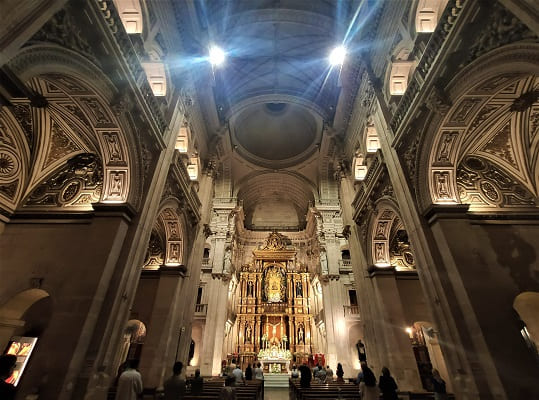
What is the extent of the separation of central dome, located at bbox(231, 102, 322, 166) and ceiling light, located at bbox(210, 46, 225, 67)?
687 centimetres

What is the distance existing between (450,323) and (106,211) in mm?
8659

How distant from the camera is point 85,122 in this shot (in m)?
7.14

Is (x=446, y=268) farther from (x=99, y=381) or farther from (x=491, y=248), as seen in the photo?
(x=99, y=381)

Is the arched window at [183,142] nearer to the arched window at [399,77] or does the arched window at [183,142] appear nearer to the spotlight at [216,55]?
the spotlight at [216,55]

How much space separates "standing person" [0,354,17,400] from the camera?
2664 mm

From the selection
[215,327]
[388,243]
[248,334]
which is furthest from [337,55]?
[248,334]

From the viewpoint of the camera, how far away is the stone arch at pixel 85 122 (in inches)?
237

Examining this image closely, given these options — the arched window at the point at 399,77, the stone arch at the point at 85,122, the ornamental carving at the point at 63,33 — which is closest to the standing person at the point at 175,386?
the stone arch at the point at 85,122

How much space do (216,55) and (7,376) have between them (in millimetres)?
13447

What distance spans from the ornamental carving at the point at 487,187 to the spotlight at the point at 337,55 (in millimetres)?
7838

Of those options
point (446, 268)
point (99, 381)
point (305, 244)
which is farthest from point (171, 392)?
point (305, 244)

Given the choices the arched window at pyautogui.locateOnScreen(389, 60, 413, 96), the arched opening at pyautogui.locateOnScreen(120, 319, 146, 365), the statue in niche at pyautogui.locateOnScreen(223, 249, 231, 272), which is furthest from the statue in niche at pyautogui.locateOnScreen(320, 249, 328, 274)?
the arched window at pyautogui.locateOnScreen(389, 60, 413, 96)

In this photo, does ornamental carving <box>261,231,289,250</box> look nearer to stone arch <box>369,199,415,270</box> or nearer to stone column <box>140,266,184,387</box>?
stone arch <box>369,199,415,270</box>

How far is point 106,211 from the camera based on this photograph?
22.7 ft
